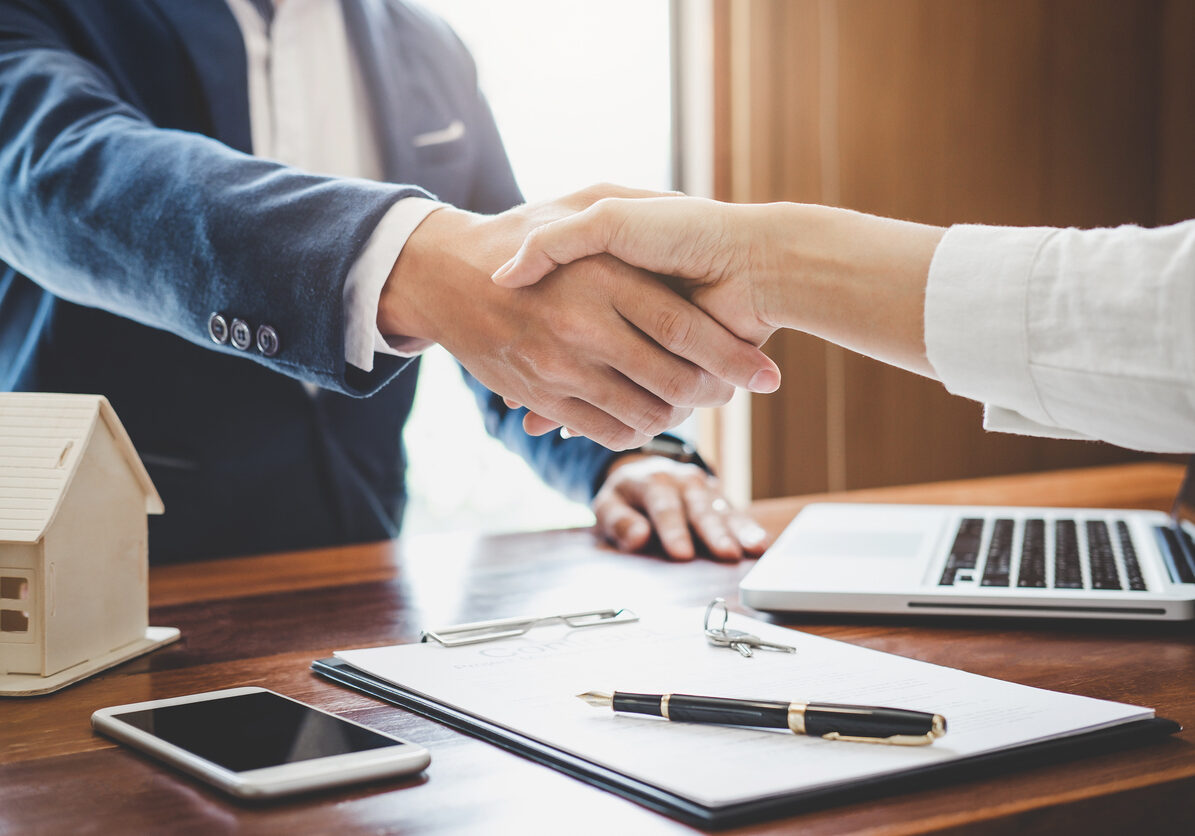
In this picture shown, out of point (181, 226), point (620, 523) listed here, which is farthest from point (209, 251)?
point (620, 523)

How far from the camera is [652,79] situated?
124 inches

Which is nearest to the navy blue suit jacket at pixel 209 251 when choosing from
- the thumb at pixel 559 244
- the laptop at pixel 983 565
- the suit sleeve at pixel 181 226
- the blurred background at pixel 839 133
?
the suit sleeve at pixel 181 226

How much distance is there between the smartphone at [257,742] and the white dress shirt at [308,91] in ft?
3.17

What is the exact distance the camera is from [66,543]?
0.66m

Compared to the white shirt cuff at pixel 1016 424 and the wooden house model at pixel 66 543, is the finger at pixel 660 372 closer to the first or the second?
the white shirt cuff at pixel 1016 424

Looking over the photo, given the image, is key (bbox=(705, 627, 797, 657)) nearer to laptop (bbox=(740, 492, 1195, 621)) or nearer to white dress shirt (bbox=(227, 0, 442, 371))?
laptop (bbox=(740, 492, 1195, 621))

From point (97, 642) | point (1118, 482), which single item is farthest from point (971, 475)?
point (97, 642)

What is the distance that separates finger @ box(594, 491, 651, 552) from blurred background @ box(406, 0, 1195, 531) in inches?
64.7

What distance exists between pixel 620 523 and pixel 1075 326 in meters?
0.61

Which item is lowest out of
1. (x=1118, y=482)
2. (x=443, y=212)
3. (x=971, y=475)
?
(x=971, y=475)

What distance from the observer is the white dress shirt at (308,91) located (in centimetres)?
145

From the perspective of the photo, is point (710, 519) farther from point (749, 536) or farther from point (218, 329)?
point (218, 329)

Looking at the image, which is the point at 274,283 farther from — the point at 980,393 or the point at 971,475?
the point at 971,475

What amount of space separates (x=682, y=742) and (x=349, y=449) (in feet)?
3.66
